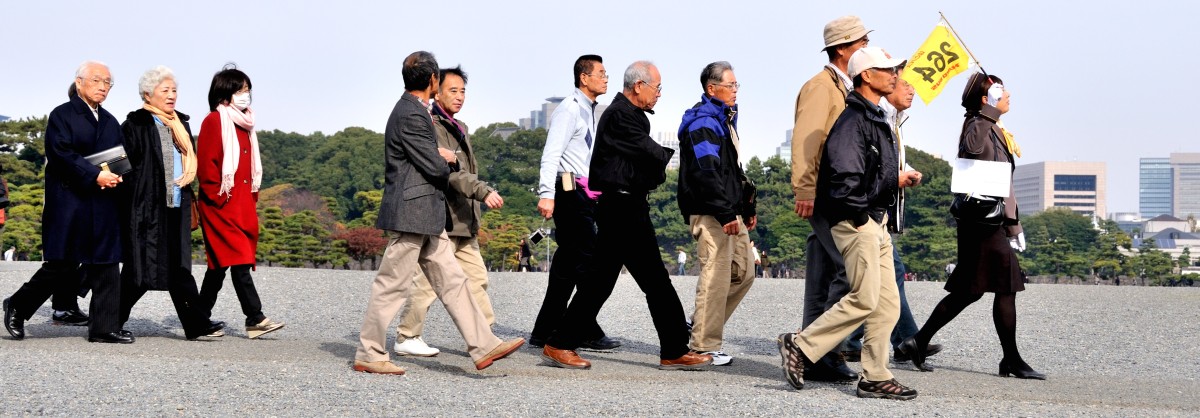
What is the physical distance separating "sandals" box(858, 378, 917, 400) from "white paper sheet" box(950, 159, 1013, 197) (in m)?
1.29

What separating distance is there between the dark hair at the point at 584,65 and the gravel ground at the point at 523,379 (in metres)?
1.51

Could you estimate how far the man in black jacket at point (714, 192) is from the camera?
20.0 feet

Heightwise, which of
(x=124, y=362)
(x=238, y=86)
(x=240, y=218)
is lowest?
(x=124, y=362)

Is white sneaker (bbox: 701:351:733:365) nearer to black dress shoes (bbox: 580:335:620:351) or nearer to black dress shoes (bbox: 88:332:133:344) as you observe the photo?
black dress shoes (bbox: 580:335:620:351)

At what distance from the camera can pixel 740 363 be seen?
21.6 ft

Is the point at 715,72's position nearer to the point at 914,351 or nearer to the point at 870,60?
the point at 870,60

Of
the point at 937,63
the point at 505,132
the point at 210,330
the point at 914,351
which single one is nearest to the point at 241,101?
the point at 210,330

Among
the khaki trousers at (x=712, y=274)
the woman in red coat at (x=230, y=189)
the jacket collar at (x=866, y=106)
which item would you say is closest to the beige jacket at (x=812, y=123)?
the jacket collar at (x=866, y=106)

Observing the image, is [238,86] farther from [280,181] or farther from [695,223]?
[280,181]

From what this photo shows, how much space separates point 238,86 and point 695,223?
281 centimetres

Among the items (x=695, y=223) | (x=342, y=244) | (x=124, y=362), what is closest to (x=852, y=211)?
(x=695, y=223)

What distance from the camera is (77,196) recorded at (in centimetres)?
696

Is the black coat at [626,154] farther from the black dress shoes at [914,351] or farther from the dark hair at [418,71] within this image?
the black dress shoes at [914,351]

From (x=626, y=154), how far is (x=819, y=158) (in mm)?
947
